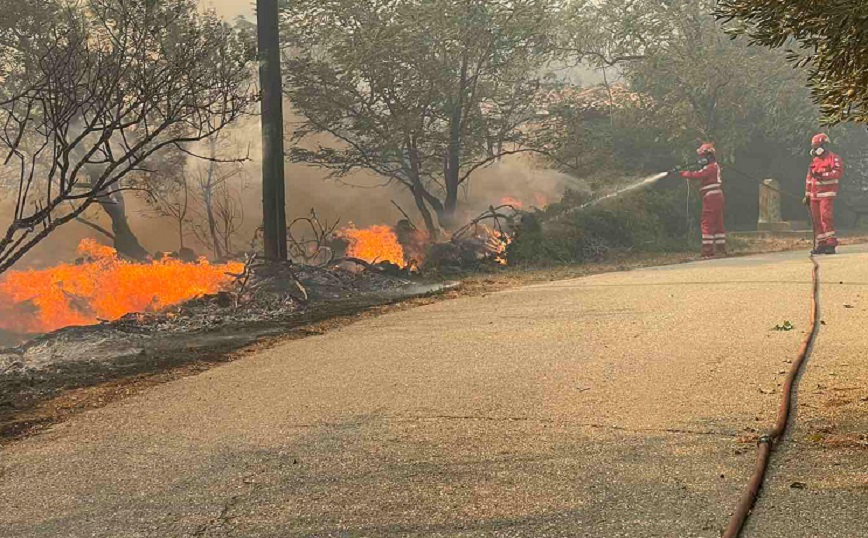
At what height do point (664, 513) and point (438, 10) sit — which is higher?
Answer: point (438, 10)

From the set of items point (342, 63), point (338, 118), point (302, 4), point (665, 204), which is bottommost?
point (665, 204)

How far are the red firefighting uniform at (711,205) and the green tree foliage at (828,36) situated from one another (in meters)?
10.6

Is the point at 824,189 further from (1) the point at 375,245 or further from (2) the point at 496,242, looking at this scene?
(1) the point at 375,245

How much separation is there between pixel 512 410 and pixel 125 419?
8.89 feet

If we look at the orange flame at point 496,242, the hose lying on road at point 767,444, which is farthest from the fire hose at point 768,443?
the orange flame at point 496,242

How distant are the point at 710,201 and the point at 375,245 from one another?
21.3 feet

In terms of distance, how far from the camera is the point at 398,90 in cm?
1772

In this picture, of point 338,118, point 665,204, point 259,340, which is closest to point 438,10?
point 338,118

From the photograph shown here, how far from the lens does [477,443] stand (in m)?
5.01

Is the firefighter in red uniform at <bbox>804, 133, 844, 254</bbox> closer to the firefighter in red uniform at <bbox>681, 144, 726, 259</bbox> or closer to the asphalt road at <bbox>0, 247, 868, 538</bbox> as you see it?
the firefighter in red uniform at <bbox>681, 144, 726, 259</bbox>

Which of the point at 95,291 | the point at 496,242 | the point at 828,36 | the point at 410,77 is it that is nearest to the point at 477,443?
the point at 828,36

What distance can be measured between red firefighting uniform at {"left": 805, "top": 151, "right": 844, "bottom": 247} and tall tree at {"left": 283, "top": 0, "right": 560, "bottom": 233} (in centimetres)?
618

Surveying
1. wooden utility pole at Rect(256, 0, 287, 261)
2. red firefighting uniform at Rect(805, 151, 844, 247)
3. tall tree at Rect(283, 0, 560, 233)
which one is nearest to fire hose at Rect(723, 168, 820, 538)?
wooden utility pole at Rect(256, 0, 287, 261)

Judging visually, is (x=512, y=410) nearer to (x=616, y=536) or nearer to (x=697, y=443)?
(x=697, y=443)
